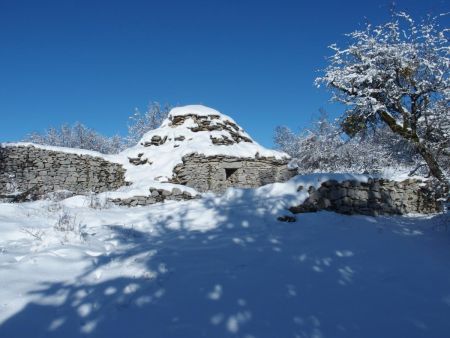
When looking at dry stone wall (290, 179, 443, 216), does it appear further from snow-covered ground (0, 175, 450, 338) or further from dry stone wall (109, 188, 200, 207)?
dry stone wall (109, 188, 200, 207)

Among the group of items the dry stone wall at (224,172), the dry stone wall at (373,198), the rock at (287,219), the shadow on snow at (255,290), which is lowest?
the shadow on snow at (255,290)

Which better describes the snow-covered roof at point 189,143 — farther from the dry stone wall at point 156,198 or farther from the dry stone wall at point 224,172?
the dry stone wall at point 156,198

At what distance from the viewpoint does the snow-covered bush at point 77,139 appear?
41200 millimetres

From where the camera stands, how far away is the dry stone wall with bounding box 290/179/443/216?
7.84m

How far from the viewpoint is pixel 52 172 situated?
13.3 meters

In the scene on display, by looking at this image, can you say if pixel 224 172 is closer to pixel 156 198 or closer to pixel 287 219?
pixel 156 198

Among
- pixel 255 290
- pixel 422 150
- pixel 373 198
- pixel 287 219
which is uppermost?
pixel 422 150

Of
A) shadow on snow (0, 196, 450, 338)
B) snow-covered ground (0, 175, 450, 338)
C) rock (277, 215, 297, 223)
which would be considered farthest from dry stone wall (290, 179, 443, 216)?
shadow on snow (0, 196, 450, 338)

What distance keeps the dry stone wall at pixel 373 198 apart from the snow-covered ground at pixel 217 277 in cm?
103

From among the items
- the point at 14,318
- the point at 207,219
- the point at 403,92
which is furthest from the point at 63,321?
the point at 403,92

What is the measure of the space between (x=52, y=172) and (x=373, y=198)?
36.6ft

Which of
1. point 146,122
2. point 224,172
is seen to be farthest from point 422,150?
point 146,122

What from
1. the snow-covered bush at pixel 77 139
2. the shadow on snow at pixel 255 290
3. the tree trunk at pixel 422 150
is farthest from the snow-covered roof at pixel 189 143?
the snow-covered bush at pixel 77 139

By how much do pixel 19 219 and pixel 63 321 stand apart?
11.6ft
